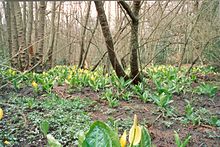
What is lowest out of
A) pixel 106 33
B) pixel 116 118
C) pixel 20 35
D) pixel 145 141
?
pixel 116 118

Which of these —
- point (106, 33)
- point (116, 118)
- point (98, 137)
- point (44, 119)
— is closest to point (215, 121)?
point (116, 118)

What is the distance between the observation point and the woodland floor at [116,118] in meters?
3.12

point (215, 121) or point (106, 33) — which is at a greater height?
point (106, 33)

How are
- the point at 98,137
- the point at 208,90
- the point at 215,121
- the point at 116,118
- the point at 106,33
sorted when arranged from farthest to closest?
the point at 208,90 < the point at 106,33 < the point at 116,118 < the point at 215,121 < the point at 98,137

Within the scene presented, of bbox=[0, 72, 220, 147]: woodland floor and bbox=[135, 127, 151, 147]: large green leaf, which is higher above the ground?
bbox=[135, 127, 151, 147]: large green leaf

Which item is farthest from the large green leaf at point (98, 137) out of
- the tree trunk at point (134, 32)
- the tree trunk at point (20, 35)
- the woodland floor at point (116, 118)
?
the tree trunk at point (20, 35)

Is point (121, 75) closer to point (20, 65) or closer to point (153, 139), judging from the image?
point (153, 139)

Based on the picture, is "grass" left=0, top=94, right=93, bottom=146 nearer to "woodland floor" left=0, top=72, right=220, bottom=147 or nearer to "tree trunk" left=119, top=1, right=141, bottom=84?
"woodland floor" left=0, top=72, right=220, bottom=147

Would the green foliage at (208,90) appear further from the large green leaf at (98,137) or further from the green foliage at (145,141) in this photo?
the large green leaf at (98,137)

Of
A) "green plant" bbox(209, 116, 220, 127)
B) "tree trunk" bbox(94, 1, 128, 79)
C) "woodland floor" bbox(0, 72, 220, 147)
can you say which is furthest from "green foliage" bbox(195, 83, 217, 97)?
"green plant" bbox(209, 116, 220, 127)

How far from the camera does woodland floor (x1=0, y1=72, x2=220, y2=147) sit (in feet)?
10.2

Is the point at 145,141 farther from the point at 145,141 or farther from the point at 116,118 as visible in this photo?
the point at 116,118

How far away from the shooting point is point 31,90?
5297mm

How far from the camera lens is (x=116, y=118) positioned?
12.7 ft
